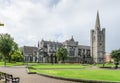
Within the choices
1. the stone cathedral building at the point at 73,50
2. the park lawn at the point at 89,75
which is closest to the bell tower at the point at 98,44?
the stone cathedral building at the point at 73,50

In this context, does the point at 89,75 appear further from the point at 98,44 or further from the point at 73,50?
the point at 98,44

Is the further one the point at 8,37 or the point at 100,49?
the point at 100,49

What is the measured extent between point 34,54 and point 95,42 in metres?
38.9

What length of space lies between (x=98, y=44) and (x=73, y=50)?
15827 mm

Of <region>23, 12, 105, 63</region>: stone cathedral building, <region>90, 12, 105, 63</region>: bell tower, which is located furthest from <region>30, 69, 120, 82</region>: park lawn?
<region>90, 12, 105, 63</region>: bell tower

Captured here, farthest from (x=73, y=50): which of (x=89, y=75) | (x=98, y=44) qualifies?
(x=89, y=75)

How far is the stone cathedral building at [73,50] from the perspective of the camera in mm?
132500

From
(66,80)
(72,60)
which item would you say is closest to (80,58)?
(72,60)

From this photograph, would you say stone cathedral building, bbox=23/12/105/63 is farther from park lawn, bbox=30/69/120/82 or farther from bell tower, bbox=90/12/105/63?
park lawn, bbox=30/69/120/82

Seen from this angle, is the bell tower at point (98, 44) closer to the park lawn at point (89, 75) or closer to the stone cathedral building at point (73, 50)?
the stone cathedral building at point (73, 50)

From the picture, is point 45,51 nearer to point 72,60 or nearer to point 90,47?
point 72,60

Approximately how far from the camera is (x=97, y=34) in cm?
14288

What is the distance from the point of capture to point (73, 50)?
457 ft

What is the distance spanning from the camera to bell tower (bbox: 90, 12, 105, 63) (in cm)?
13993
